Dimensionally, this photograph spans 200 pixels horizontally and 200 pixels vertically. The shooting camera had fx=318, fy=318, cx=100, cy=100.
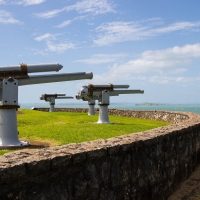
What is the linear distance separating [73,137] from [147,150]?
608cm

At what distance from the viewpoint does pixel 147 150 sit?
19.7 feet

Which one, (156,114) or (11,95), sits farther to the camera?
(156,114)

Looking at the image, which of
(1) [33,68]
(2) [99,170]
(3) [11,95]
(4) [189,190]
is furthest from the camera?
(1) [33,68]

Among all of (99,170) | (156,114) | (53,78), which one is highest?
(53,78)

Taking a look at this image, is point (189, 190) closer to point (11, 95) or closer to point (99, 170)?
point (99, 170)

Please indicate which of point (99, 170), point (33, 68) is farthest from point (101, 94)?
point (99, 170)

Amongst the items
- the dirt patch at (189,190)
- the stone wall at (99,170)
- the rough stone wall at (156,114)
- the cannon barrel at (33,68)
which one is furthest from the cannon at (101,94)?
the stone wall at (99,170)

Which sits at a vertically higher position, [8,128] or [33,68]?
[33,68]

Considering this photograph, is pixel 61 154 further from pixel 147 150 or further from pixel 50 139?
pixel 50 139

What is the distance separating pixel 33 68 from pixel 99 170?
7036 mm

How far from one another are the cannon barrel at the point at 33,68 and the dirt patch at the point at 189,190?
5.98 meters

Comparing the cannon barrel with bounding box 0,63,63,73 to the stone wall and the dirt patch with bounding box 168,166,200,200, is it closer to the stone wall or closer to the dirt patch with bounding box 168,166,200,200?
the stone wall

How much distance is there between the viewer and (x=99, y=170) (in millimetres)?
4707

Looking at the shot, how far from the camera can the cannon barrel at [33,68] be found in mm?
10617
